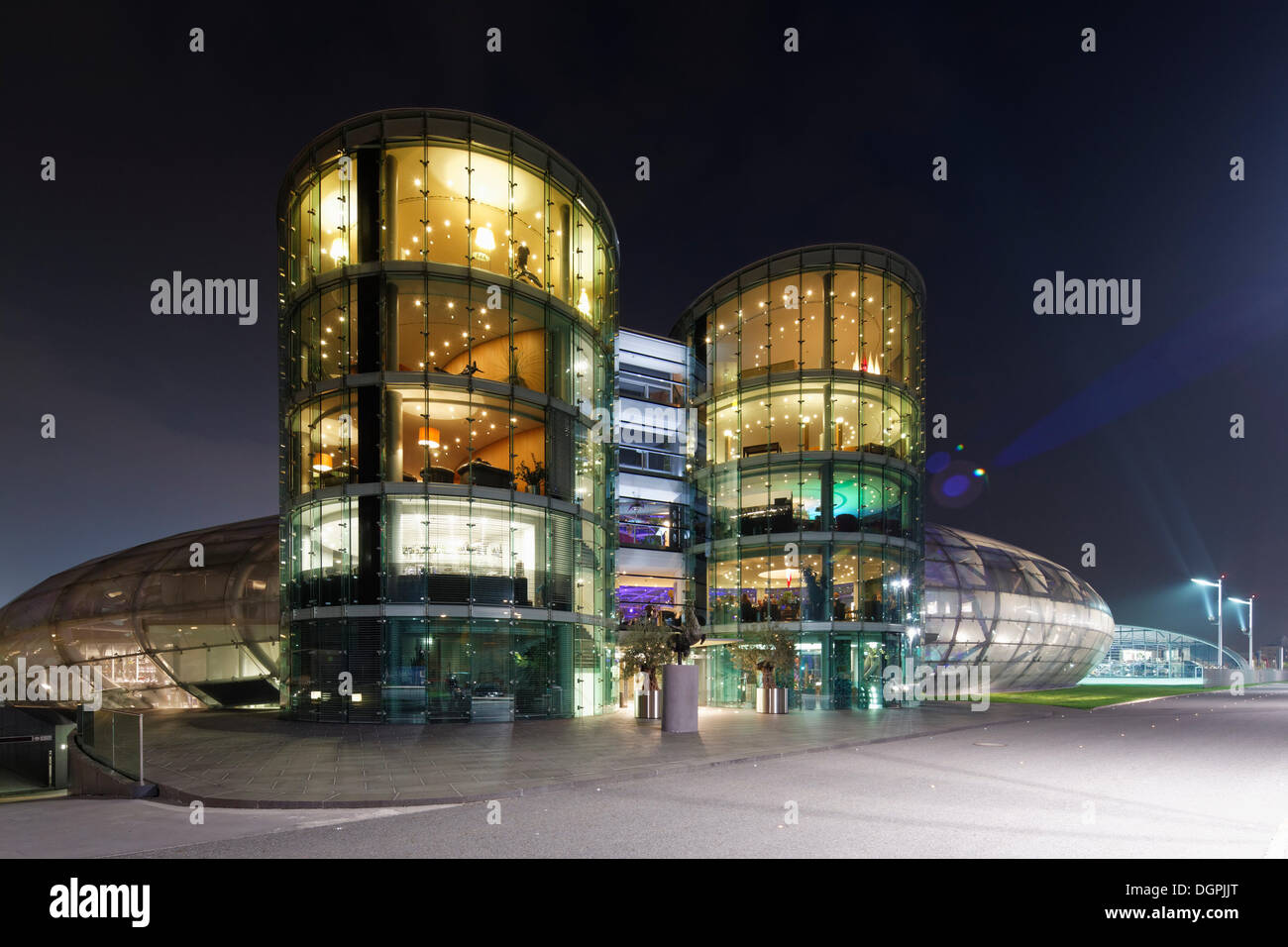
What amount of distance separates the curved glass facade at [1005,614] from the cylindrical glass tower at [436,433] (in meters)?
24.7

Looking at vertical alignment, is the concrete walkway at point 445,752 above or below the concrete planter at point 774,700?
above

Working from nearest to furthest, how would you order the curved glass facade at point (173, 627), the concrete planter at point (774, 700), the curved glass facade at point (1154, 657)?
1. the concrete planter at point (774, 700)
2. the curved glass facade at point (173, 627)
3. the curved glass facade at point (1154, 657)

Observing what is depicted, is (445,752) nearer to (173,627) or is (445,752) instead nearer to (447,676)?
(447,676)

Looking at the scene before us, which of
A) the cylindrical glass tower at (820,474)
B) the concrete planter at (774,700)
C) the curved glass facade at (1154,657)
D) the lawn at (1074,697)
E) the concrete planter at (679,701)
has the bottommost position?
the curved glass facade at (1154,657)

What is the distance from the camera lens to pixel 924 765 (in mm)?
14672

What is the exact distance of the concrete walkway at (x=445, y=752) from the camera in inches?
455

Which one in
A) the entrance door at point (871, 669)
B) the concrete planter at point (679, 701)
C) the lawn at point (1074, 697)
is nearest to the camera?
the concrete planter at point (679, 701)

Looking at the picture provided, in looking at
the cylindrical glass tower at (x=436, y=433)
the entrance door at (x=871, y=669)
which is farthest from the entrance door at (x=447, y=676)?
the entrance door at (x=871, y=669)

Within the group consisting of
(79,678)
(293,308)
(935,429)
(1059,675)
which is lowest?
(1059,675)

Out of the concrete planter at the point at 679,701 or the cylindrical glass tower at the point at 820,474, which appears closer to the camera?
the concrete planter at the point at 679,701

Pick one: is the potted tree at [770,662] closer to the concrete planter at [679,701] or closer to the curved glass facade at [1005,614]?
the concrete planter at [679,701]
